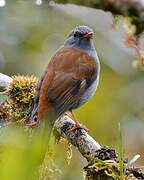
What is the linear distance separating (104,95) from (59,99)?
1776 mm

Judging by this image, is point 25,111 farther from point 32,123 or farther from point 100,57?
point 100,57

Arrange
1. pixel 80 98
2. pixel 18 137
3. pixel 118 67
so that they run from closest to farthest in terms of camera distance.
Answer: pixel 18 137 < pixel 80 98 < pixel 118 67

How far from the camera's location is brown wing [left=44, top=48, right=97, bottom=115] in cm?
366

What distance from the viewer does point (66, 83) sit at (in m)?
3.85

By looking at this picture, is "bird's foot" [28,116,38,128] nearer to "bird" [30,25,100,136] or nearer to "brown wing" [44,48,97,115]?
"bird" [30,25,100,136]

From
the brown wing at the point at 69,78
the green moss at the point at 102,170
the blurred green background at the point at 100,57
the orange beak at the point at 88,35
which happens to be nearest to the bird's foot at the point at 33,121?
the brown wing at the point at 69,78

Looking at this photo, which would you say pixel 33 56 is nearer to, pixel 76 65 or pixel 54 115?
pixel 76 65

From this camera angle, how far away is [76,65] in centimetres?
411

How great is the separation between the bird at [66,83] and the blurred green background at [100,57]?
2.63 ft

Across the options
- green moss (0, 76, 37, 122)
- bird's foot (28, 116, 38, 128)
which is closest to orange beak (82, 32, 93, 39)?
green moss (0, 76, 37, 122)

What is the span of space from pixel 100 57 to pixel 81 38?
3.75 ft

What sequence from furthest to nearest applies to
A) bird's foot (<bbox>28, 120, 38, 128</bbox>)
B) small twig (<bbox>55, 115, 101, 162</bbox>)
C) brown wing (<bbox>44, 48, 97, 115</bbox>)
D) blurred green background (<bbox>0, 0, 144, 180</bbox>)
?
blurred green background (<bbox>0, 0, 144, 180</bbox>) < brown wing (<bbox>44, 48, 97, 115</bbox>) < bird's foot (<bbox>28, 120, 38, 128</bbox>) < small twig (<bbox>55, 115, 101, 162</bbox>)

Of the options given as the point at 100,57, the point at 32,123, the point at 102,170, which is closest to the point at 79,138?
the point at 32,123

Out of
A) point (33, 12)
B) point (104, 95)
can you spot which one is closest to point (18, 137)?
point (104, 95)
